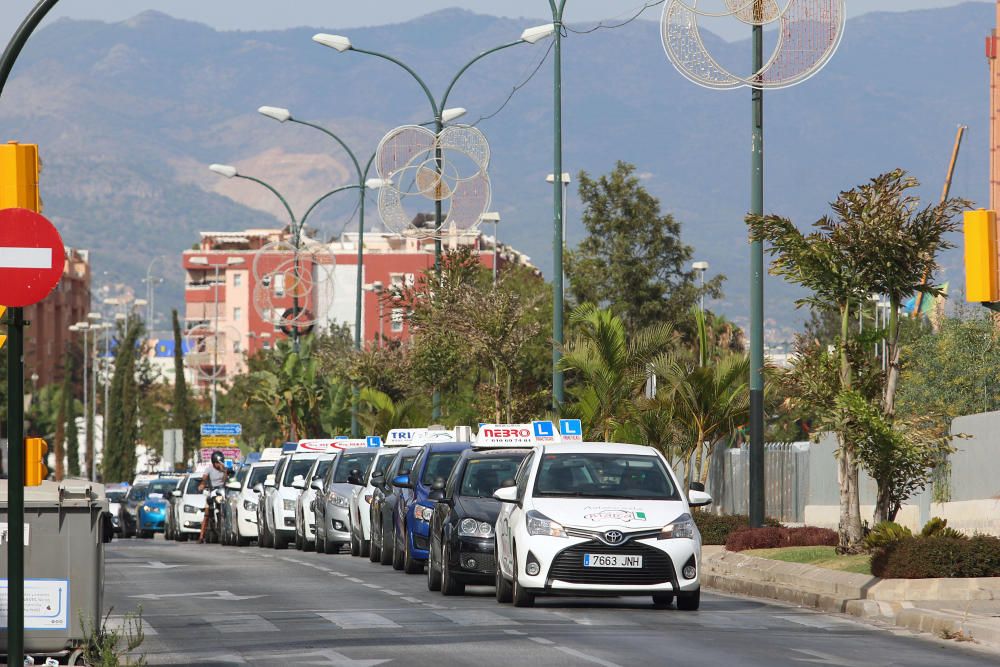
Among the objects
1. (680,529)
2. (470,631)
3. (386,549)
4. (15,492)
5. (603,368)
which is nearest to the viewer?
(15,492)

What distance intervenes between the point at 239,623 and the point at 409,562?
9.04 m

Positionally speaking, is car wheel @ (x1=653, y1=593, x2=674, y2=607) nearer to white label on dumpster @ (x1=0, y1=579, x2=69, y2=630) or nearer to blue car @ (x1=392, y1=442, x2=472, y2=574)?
blue car @ (x1=392, y1=442, x2=472, y2=574)

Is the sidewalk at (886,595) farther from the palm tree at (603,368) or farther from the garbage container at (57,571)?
the palm tree at (603,368)

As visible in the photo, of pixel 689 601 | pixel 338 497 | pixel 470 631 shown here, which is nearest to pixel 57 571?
pixel 470 631

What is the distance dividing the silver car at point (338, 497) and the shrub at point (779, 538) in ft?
29.2

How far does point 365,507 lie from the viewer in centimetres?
3262

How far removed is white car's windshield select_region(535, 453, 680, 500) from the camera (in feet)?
64.9

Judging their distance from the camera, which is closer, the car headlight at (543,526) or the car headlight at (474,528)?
the car headlight at (543,526)

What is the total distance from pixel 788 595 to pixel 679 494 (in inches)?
130

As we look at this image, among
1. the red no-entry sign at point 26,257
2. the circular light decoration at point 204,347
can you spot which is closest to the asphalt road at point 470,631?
the red no-entry sign at point 26,257

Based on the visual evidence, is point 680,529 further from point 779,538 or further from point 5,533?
point 779,538

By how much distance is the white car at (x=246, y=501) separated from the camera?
139ft

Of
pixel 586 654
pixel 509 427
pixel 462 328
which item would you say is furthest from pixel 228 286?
pixel 586 654

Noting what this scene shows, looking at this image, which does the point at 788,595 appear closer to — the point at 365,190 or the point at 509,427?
the point at 509,427
